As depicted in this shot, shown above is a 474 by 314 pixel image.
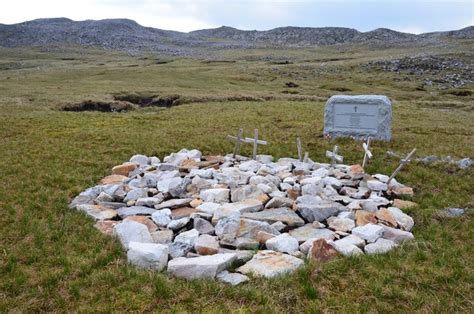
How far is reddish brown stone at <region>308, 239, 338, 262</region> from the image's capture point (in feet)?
29.1

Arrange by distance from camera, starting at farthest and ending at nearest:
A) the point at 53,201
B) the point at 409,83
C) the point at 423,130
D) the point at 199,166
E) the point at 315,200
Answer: the point at 409,83 < the point at 423,130 < the point at 199,166 < the point at 53,201 < the point at 315,200

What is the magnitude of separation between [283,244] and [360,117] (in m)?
15.3

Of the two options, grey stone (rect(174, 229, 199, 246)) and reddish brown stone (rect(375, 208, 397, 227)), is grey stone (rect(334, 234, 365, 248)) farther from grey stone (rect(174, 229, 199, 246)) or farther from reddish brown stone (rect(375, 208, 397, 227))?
grey stone (rect(174, 229, 199, 246))

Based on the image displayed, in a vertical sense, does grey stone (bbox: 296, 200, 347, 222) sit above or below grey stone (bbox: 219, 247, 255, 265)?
above

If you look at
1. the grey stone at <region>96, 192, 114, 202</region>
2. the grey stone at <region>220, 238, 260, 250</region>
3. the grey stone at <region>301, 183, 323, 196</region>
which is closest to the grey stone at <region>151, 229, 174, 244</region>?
the grey stone at <region>220, 238, 260, 250</region>

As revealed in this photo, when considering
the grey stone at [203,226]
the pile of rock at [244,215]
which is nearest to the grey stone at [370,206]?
the pile of rock at [244,215]

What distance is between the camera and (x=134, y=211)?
463 inches

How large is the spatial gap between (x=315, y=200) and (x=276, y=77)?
7011cm

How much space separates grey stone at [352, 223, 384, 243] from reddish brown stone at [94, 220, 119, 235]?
5.83m

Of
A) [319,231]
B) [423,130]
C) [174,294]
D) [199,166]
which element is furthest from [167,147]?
[423,130]

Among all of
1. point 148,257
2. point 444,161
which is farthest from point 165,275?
point 444,161

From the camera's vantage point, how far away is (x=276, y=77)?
262 ft

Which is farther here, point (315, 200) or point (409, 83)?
point (409, 83)

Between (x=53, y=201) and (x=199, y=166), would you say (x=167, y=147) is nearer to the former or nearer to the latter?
(x=199, y=166)
